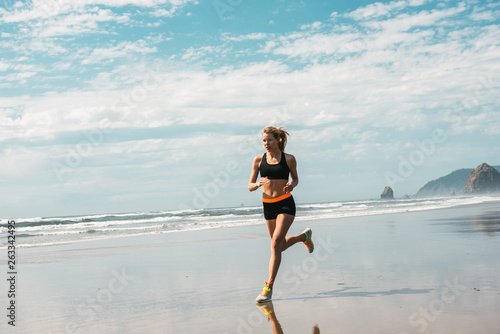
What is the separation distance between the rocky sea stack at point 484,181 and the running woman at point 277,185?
408 ft

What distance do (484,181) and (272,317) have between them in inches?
5088

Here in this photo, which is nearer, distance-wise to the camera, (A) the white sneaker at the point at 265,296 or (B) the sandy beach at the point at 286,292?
(B) the sandy beach at the point at 286,292

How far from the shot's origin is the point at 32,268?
864 centimetres

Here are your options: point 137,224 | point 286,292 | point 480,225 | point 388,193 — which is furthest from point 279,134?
point 388,193

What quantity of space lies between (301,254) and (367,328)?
468 centimetres

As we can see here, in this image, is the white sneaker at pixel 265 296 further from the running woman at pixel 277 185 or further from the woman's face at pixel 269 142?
the woman's face at pixel 269 142

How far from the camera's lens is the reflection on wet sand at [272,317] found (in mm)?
3733

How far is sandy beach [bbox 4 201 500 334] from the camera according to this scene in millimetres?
3928

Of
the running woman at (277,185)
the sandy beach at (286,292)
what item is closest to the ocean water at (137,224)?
the sandy beach at (286,292)

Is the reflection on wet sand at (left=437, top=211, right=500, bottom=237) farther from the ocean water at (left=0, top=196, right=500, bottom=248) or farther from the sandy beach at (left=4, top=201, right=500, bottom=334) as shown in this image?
the ocean water at (left=0, top=196, right=500, bottom=248)

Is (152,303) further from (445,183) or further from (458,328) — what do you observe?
(445,183)

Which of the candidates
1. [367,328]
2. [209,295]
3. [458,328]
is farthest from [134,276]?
[458,328]

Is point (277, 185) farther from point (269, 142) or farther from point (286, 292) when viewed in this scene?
point (286, 292)

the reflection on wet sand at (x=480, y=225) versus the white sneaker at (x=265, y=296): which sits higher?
the white sneaker at (x=265, y=296)
